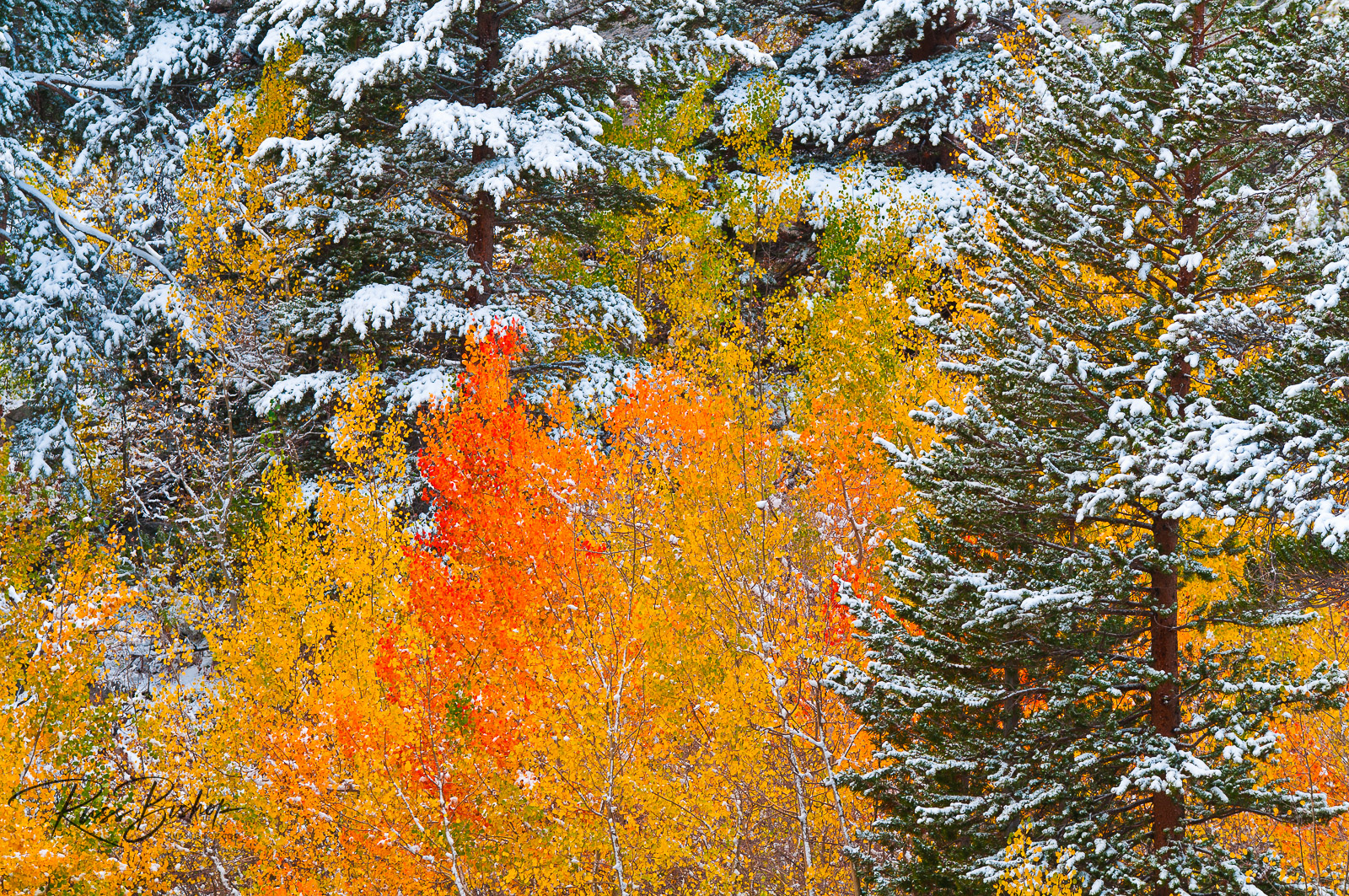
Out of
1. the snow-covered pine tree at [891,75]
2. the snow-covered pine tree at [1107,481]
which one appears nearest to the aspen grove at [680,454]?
the snow-covered pine tree at [1107,481]

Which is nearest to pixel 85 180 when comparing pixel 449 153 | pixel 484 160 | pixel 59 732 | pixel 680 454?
pixel 449 153

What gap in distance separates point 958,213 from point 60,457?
15.3 m

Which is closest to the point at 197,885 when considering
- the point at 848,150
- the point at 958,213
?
the point at 958,213

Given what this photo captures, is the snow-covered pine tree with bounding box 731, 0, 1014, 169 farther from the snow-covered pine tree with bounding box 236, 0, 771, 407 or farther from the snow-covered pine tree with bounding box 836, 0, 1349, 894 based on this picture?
the snow-covered pine tree with bounding box 836, 0, 1349, 894

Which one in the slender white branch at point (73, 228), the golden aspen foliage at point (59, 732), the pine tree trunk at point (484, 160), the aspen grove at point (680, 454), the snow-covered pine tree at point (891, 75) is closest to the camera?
the aspen grove at point (680, 454)

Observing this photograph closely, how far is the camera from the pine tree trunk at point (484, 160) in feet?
57.5

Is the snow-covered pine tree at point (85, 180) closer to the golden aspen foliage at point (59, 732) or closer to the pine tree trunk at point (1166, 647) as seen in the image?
the golden aspen foliage at point (59, 732)

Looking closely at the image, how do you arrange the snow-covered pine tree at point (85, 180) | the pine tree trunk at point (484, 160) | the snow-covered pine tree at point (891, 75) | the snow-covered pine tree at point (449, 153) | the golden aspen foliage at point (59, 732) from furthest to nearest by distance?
the snow-covered pine tree at point (891, 75), the pine tree trunk at point (484, 160), the snow-covered pine tree at point (449, 153), the snow-covered pine tree at point (85, 180), the golden aspen foliage at point (59, 732)

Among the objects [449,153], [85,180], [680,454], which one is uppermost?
[449,153]

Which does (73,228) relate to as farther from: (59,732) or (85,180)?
(85,180)

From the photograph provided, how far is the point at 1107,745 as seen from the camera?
320 inches

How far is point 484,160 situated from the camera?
17.0m

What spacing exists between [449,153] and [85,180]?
9.42m

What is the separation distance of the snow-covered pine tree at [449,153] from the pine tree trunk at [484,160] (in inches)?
1.2
